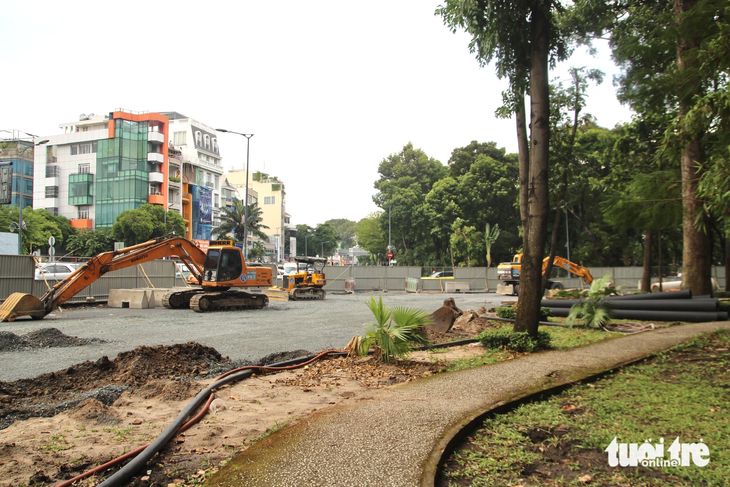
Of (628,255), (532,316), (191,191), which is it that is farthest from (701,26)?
(191,191)

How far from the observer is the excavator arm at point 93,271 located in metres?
15.8

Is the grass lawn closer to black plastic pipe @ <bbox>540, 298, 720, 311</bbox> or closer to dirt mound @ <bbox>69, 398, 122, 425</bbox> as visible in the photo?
dirt mound @ <bbox>69, 398, 122, 425</bbox>

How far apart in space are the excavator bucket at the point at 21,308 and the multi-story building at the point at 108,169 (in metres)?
51.6

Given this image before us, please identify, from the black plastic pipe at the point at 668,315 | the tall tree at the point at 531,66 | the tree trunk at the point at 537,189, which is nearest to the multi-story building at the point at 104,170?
the black plastic pipe at the point at 668,315

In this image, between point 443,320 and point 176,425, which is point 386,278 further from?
point 176,425

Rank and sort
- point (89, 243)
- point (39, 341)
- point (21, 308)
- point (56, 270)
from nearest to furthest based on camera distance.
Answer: point (39, 341)
point (21, 308)
point (56, 270)
point (89, 243)

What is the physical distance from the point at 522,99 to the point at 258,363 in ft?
26.2

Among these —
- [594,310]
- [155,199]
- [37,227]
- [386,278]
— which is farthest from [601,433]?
[155,199]

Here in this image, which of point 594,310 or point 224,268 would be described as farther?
point 224,268

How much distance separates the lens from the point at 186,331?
13477mm

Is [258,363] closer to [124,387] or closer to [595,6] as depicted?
[124,387]

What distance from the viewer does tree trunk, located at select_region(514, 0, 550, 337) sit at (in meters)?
9.38

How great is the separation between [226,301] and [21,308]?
6850mm

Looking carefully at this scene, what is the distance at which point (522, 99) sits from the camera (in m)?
11.5
